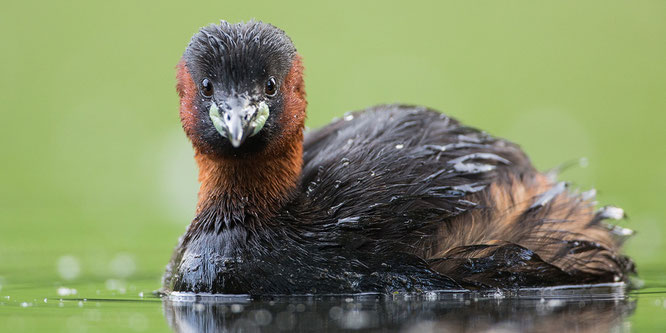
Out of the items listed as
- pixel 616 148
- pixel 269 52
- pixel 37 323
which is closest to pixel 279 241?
pixel 269 52

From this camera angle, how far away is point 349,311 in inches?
296

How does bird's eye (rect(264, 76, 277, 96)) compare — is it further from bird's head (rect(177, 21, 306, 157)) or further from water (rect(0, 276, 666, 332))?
water (rect(0, 276, 666, 332))

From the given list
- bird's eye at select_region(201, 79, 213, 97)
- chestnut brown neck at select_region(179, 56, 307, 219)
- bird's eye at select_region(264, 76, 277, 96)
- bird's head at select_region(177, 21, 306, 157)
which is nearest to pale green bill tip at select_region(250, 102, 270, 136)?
bird's head at select_region(177, 21, 306, 157)

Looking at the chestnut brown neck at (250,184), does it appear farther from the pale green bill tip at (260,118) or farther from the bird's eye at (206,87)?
the bird's eye at (206,87)

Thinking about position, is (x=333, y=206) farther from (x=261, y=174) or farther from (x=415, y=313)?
(x=415, y=313)

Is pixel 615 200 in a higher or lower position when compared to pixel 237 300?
higher

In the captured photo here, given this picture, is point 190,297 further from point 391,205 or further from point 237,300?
point 391,205

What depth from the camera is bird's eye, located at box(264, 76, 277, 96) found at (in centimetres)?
855

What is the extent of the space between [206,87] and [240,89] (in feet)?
1.15

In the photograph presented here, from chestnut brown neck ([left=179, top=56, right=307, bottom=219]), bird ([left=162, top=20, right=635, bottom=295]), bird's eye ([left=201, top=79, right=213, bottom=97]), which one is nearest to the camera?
bird ([left=162, top=20, right=635, bottom=295])

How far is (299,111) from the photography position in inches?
352

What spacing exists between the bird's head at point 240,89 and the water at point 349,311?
1267 mm

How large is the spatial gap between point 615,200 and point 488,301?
7.42 metres

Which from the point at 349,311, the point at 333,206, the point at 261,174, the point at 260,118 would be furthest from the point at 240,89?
the point at 349,311
